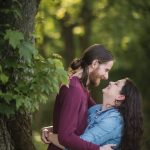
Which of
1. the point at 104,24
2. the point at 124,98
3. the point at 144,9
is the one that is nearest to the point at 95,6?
the point at 104,24

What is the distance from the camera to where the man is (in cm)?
568

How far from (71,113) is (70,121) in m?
0.07

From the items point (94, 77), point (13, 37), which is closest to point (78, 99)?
point (94, 77)

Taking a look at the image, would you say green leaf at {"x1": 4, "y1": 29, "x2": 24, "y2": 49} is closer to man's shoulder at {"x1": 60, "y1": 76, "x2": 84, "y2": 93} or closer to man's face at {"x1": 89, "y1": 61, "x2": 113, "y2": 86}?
man's shoulder at {"x1": 60, "y1": 76, "x2": 84, "y2": 93}

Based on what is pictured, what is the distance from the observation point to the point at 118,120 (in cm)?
595

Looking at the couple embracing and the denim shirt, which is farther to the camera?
the denim shirt

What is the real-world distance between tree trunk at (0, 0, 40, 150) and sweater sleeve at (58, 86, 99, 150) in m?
0.49

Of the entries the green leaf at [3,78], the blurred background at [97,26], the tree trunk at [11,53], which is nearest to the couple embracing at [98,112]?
the tree trunk at [11,53]

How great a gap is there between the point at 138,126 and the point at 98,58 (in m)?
0.73

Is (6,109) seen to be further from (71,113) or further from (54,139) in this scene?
(54,139)

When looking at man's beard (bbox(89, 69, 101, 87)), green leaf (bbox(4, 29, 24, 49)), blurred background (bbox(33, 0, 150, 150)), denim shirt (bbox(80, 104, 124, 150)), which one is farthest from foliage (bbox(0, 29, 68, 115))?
blurred background (bbox(33, 0, 150, 150))

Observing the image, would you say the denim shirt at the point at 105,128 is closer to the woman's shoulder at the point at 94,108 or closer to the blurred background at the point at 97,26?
the woman's shoulder at the point at 94,108

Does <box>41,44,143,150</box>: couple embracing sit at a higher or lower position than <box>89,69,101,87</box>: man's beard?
lower

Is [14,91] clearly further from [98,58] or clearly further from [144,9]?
[144,9]
